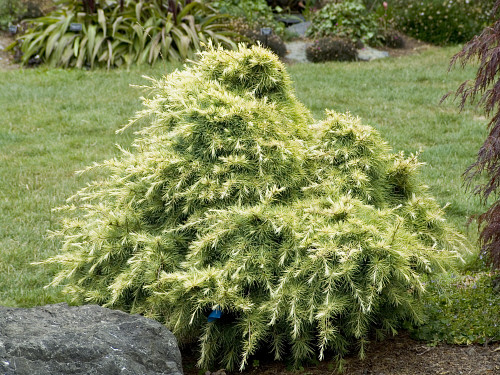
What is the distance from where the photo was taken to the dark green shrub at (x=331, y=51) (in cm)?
1127

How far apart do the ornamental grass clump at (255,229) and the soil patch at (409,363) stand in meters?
0.09

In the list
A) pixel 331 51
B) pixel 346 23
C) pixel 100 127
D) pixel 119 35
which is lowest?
pixel 100 127

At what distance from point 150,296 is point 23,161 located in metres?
4.07

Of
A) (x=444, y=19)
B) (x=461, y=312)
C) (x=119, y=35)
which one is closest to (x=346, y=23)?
(x=444, y=19)

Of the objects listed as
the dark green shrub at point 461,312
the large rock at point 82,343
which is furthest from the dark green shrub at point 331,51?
the large rock at point 82,343

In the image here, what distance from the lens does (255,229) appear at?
11.7 feet

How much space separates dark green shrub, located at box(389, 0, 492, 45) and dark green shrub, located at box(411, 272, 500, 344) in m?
9.31

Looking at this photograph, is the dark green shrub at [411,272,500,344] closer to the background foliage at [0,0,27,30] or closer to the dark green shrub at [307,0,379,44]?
the dark green shrub at [307,0,379,44]

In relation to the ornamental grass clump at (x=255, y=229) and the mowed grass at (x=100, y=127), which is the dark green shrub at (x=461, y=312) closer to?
the ornamental grass clump at (x=255, y=229)

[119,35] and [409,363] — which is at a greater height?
[409,363]

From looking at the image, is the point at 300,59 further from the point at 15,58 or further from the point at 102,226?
the point at 102,226

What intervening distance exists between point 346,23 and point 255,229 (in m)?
9.49

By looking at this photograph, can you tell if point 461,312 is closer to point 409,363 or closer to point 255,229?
point 409,363

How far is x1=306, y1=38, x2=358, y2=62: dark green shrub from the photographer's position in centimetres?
1127
